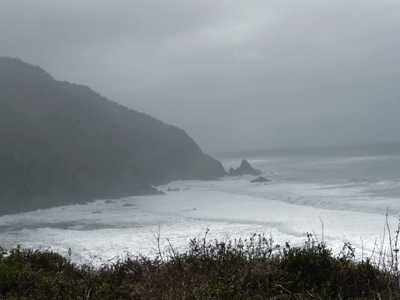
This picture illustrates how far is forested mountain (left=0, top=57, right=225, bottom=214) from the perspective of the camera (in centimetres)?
3731

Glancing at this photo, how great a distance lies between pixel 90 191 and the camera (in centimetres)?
4062

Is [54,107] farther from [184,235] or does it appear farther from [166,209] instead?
[184,235]

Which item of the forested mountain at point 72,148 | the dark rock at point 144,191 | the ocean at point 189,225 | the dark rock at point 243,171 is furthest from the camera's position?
the dark rock at point 243,171

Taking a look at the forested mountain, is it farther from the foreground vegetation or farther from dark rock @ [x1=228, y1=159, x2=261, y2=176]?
Result: the foreground vegetation

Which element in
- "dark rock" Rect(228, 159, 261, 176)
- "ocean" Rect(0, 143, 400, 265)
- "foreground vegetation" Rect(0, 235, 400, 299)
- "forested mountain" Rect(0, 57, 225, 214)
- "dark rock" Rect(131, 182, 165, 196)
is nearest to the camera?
"foreground vegetation" Rect(0, 235, 400, 299)

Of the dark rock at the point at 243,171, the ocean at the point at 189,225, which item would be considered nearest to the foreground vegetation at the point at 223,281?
the ocean at the point at 189,225

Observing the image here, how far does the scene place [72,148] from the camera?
4678 cm

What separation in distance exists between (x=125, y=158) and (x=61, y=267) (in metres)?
47.6

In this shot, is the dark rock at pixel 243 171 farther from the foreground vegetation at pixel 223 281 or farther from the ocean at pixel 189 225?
the foreground vegetation at pixel 223 281

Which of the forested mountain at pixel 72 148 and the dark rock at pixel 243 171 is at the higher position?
the forested mountain at pixel 72 148

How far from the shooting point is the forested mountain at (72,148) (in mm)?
37312

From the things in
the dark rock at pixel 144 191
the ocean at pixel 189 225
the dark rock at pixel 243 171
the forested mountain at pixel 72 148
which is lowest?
the ocean at pixel 189 225

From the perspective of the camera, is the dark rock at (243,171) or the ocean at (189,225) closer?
the ocean at (189,225)

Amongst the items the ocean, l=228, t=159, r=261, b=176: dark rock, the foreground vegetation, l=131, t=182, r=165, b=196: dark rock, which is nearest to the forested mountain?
l=131, t=182, r=165, b=196: dark rock
